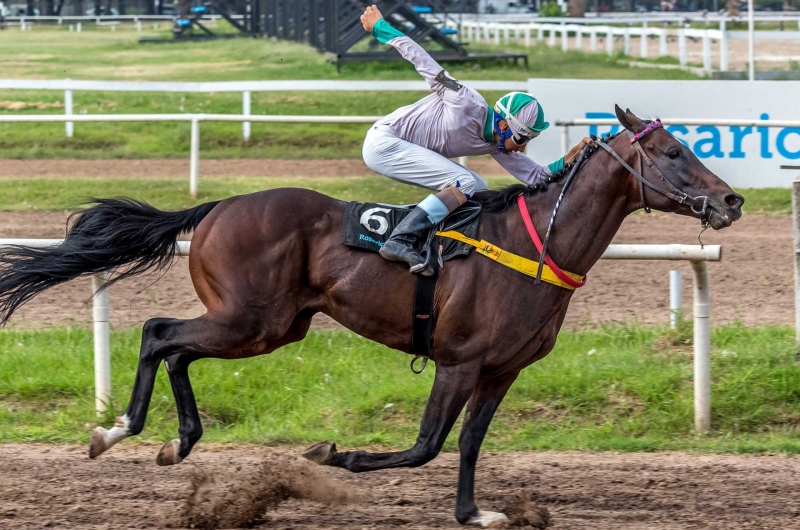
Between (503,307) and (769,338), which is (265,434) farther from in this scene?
(769,338)

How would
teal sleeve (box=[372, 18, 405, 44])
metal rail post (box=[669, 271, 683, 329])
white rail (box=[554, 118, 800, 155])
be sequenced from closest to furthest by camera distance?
1. teal sleeve (box=[372, 18, 405, 44])
2. metal rail post (box=[669, 271, 683, 329])
3. white rail (box=[554, 118, 800, 155])

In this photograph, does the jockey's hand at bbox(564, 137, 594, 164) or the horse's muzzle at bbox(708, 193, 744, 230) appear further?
the jockey's hand at bbox(564, 137, 594, 164)

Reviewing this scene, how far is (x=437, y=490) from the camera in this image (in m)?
5.11

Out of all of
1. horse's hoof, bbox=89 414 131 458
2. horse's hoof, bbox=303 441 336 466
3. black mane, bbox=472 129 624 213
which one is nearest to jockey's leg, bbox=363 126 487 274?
black mane, bbox=472 129 624 213

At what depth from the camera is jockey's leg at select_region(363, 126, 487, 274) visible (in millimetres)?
4727

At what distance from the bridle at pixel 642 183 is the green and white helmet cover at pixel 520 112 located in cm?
27

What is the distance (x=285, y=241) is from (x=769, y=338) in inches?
133

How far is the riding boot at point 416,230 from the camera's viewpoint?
4684mm

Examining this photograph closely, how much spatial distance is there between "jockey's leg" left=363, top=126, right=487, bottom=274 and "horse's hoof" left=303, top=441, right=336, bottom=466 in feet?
2.90

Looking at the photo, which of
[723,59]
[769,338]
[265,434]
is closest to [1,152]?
[265,434]

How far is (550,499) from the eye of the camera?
4.95 m

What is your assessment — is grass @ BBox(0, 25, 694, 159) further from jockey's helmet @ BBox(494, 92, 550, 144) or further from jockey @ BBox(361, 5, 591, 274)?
jockey's helmet @ BBox(494, 92, 550, 144)

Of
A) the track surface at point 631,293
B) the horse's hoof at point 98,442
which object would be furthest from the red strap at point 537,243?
the track surface at point 631,293

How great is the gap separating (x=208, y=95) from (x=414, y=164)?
15.4 metres
